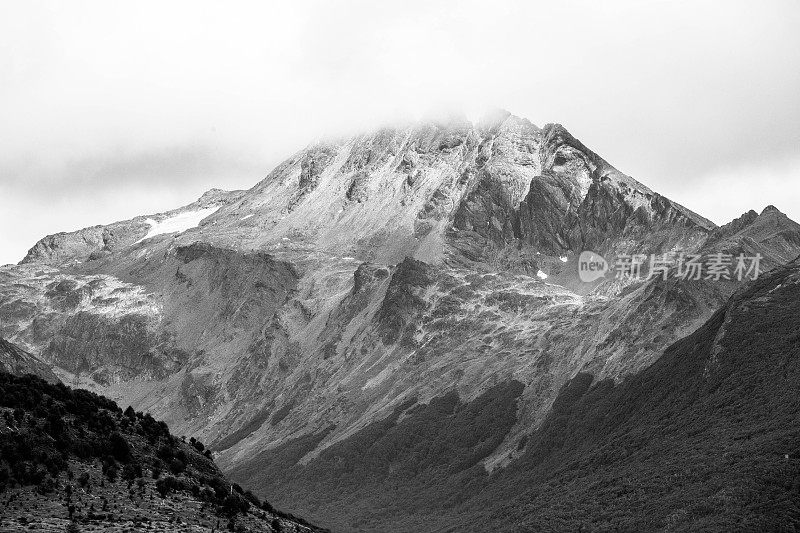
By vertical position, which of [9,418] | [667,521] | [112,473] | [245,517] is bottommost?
[667,521]

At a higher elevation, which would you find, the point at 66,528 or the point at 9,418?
the point at 9,418

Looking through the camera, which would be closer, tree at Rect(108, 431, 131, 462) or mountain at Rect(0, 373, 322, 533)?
mountain at Rect(0, 373, 322, 533)

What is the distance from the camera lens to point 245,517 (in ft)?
321

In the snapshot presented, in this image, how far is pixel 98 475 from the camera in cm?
9162

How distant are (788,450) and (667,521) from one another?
20.8 meters

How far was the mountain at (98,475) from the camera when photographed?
83.6 m

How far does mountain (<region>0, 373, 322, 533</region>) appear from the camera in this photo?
83.6m

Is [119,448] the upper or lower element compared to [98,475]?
upper

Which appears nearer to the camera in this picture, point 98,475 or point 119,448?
point 98,475

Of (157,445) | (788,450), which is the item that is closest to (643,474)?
(788,450)

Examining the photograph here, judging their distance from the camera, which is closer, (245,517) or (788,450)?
(245,517)

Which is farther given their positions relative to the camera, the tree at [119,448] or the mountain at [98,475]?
the tree at [119,448]

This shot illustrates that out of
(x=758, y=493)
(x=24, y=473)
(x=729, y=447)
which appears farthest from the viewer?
(x=729, y=447)

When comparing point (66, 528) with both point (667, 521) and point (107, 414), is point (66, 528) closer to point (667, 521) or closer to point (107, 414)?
point (107, 414)
